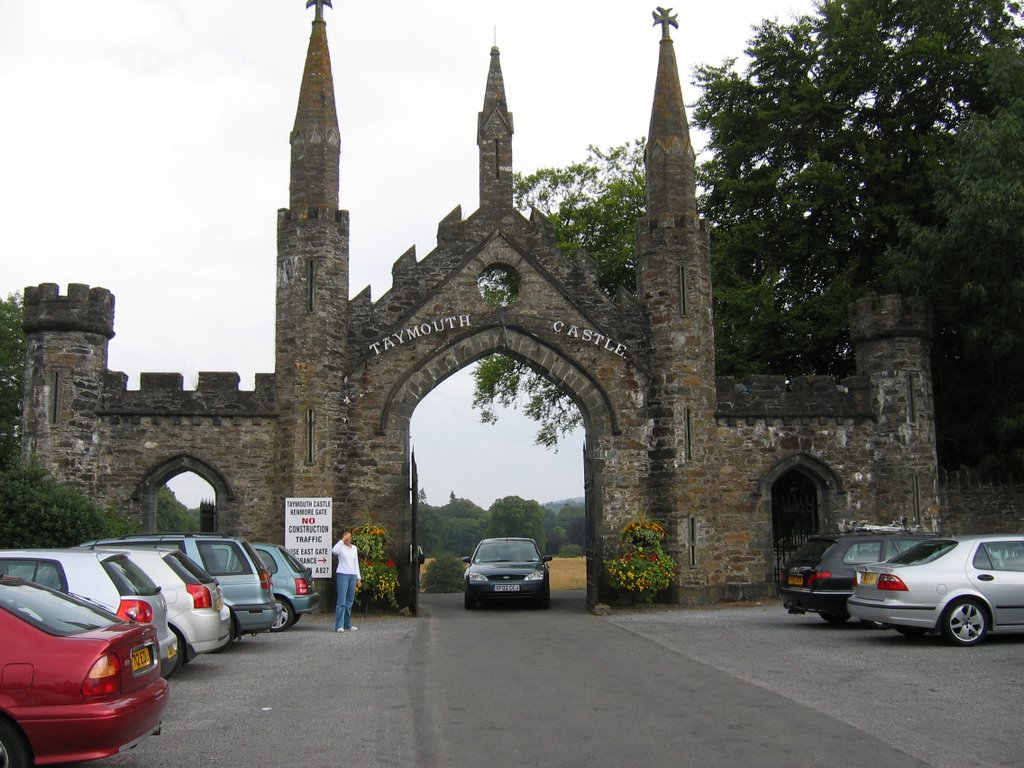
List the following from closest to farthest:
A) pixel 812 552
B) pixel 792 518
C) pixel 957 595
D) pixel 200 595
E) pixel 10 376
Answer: pixel 200 595 → pixel 957 595 → pixel 812 552 → pixel 792 518 → pixel 10 376

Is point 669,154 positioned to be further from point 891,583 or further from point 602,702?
point 602,702

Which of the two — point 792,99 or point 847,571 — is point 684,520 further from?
point 792,99

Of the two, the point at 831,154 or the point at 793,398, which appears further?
the point at 831,154

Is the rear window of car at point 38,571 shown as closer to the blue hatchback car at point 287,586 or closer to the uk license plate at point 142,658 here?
the uk license plate at point 142,658

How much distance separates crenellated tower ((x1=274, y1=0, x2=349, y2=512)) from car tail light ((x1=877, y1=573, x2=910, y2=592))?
11.1m

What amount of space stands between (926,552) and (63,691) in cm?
1072

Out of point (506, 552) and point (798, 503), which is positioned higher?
point (798, 503)

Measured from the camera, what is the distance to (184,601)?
11.2 m

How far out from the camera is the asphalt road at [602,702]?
7.41 m

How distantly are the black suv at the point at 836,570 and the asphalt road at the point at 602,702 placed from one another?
0.46 metres

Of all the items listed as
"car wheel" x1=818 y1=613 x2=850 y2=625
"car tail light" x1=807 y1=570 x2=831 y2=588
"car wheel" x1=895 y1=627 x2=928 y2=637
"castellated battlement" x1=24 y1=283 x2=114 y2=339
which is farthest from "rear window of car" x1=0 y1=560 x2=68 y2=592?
"castellated battlement" x1=24 y1=283 x2=114 y2=339

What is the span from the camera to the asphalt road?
7.41 m

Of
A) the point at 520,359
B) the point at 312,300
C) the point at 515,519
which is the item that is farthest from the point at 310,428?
the point at 515,519

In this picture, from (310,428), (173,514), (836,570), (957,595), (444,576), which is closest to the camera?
(957,595)
